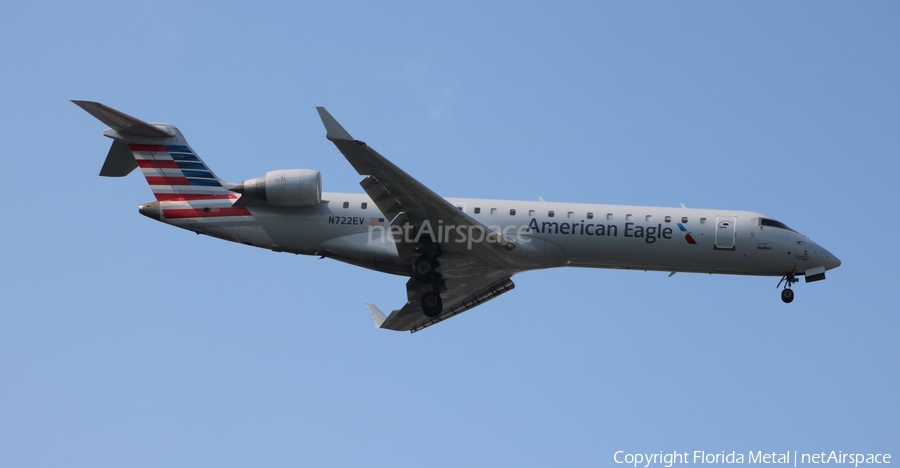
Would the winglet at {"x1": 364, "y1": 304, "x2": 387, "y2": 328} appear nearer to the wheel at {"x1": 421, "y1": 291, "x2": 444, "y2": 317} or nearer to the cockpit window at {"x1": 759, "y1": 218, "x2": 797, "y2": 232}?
the wheel at {"x1": 421, "y1": 291, "x2": 444, "y2": 317}

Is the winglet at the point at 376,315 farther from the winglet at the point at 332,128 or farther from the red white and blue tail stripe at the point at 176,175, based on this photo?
the winglet at the point at 332,128

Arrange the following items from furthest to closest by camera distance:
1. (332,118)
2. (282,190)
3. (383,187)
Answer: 1. (282,190)
2. (383,187)
3. (332,118)

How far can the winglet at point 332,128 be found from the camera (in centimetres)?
2266

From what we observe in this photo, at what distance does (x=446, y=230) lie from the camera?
25.7m

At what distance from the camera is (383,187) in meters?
24.6

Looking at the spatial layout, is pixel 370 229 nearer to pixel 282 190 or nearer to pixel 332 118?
pixel 282 190

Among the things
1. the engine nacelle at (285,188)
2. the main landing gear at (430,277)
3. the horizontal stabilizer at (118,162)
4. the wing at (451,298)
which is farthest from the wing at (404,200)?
the horizontal stabilizer at (118,162)

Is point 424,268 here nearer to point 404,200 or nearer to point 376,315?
point 404,200

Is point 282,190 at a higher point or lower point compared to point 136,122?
lower

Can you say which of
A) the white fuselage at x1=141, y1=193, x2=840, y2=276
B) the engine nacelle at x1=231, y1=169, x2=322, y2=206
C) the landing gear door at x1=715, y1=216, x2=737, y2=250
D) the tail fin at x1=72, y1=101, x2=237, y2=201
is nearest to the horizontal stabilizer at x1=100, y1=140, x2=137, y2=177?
the tail fin at x1=72, y1=101, x2=237, y2=201

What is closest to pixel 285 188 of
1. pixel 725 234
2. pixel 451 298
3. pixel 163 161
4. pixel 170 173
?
pixel 170 173

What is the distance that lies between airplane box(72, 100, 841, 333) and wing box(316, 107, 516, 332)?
5cm

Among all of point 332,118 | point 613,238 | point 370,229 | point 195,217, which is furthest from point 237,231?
point 613,238

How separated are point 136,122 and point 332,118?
23.3 feet
